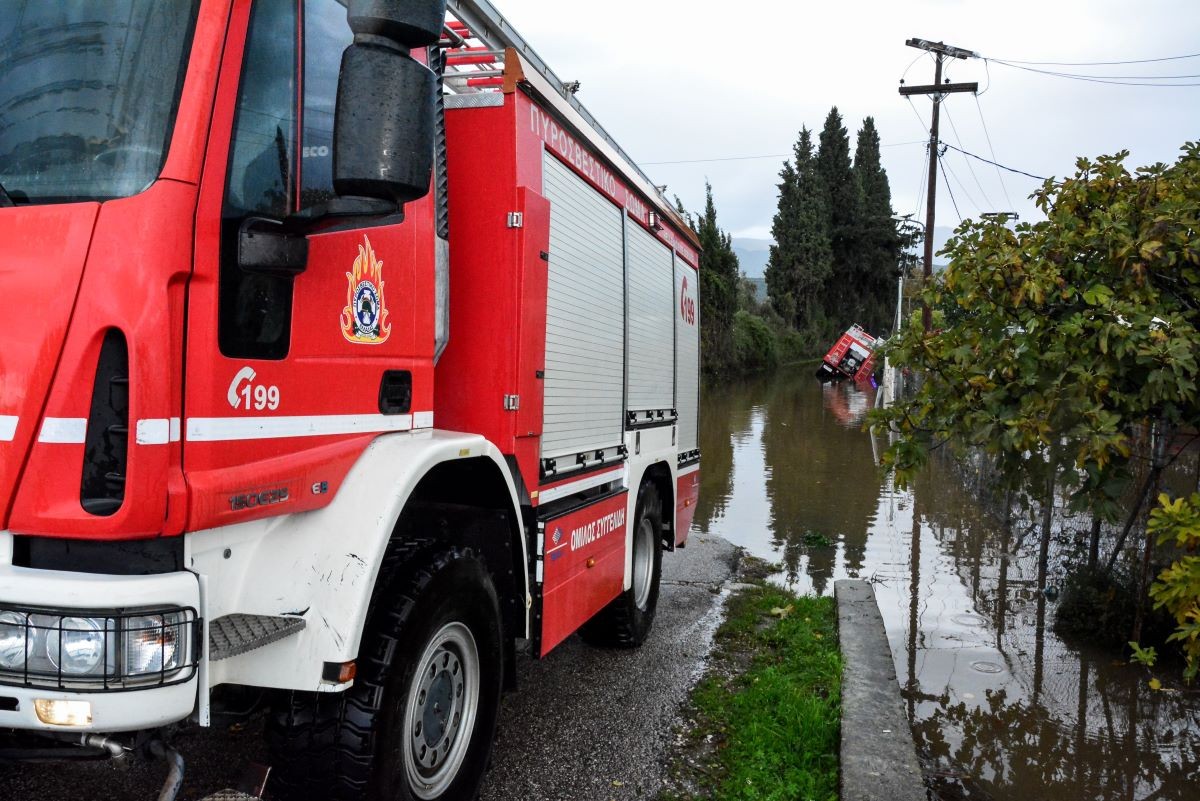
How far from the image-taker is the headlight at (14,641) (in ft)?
6.79

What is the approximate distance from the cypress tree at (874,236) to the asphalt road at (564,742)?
69463 mm

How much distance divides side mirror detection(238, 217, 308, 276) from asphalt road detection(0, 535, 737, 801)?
1361 mm

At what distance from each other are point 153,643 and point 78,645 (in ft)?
0.49

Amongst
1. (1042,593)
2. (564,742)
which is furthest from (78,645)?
(1042,593)

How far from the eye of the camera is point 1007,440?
16.4ft

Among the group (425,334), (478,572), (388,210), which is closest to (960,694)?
(478,572)

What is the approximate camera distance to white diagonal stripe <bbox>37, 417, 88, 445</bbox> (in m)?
2.11

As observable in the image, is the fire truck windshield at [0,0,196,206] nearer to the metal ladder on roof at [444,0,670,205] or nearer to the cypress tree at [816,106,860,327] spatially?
the metal ladder on roof at [444,0,670,205]

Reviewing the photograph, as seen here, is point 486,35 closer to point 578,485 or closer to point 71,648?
point 578,485

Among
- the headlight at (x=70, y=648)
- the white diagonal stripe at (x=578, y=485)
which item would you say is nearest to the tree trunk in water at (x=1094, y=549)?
the white diagonal stripe at (x=578, y=485)

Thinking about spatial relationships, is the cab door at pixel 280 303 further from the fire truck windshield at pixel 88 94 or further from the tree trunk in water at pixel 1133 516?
the tree trunk in water at pixel 1133 516

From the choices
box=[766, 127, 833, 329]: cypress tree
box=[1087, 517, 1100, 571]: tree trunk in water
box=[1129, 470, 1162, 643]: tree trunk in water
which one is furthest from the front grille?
box=[766, 127, 833, 329]: cypress tree

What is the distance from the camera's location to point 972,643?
20.9 feet

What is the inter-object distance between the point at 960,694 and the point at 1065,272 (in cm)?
250
